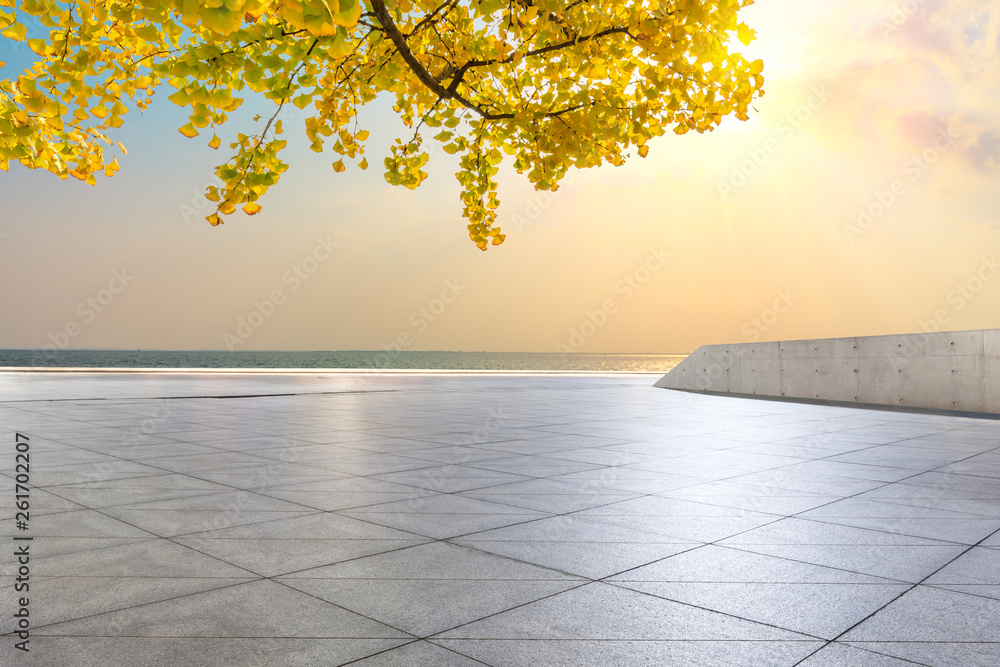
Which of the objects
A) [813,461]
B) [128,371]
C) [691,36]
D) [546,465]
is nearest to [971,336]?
[813,461]

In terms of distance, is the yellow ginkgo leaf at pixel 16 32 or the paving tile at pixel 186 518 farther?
the paving tile at pixel 186 518

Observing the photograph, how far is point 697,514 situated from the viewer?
5473 mm

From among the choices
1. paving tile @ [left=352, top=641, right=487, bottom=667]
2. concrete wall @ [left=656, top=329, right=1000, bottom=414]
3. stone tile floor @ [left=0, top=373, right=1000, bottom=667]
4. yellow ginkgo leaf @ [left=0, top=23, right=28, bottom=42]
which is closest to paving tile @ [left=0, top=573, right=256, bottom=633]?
stone tile floor @ [left=0, top=373, right=1000, bottom=667]

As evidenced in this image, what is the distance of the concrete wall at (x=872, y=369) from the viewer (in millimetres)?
14438

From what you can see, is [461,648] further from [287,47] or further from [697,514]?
[287,47]

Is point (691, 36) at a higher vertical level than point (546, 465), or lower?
higher

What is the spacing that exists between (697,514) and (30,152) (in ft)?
15.8

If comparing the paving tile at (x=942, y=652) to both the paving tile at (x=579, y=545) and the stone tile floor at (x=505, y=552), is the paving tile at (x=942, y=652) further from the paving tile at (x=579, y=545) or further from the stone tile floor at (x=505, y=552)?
the paving tile at (x=579, y=545)

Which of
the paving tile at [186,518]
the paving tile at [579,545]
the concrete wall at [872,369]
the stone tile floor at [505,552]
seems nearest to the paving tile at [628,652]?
the stone tile floor at [505,552]

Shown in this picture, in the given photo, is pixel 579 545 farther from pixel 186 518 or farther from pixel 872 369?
pixel 872 369

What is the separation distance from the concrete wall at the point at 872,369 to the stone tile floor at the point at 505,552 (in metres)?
6.11

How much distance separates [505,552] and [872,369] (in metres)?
14.5

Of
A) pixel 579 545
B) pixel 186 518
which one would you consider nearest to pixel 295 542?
pixel 186 518

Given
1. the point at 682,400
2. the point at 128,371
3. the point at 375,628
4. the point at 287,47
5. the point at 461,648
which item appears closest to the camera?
the point at 461,648
